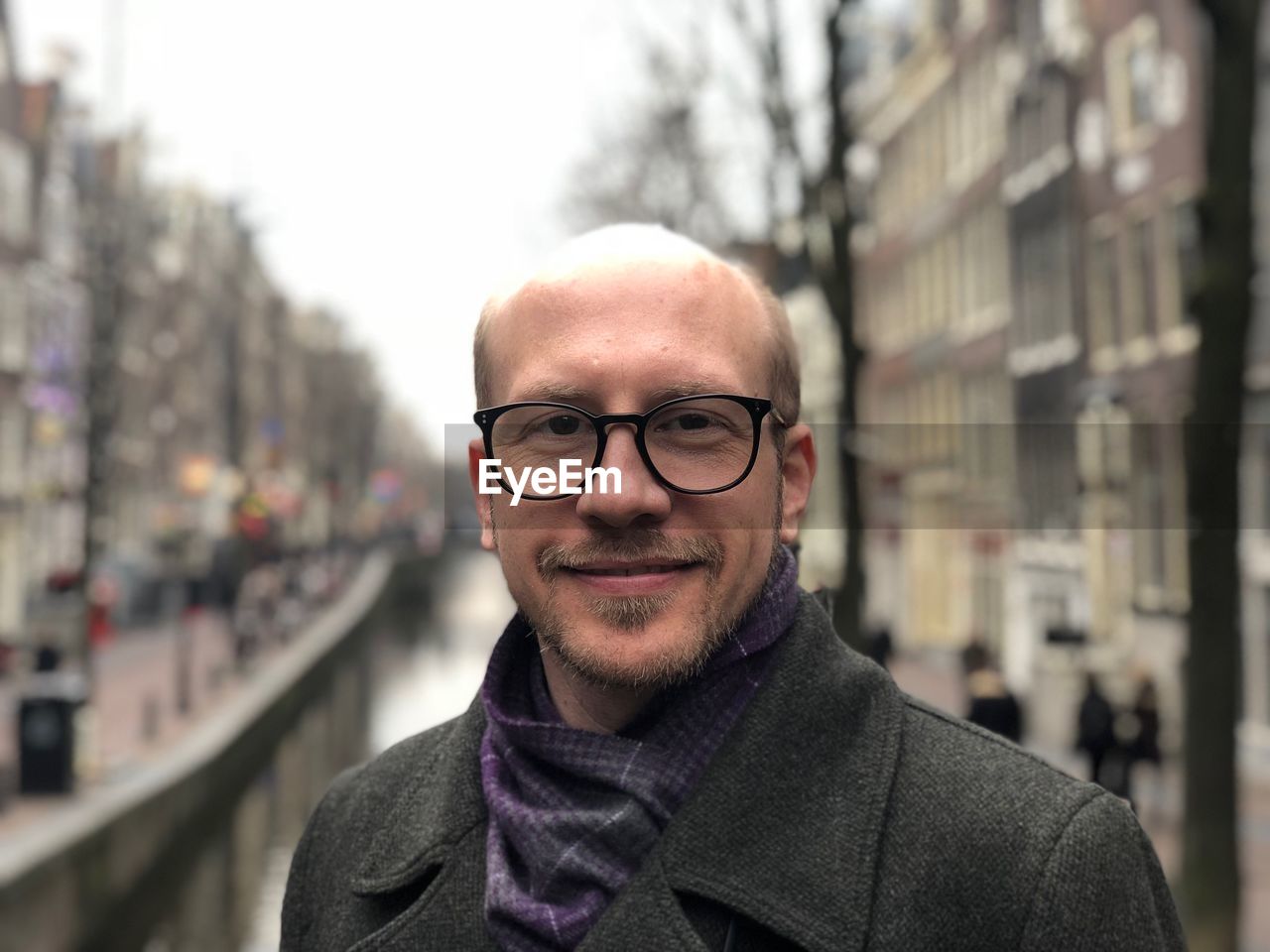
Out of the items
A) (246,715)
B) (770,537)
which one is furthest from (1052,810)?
(246,715)

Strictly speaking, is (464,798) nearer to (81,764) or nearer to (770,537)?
(770,537)

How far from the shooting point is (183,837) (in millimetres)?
16969

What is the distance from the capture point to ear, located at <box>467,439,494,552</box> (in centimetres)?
190

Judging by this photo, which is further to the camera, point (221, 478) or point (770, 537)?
point (221, 478)

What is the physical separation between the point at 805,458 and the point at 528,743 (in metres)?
0.46

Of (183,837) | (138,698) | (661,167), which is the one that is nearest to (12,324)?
(138,698)

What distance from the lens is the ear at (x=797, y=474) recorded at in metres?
1.86

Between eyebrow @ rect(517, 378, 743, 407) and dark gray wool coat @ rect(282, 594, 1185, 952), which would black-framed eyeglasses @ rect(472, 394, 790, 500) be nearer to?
eyebrow @ rect(517, 378, 743, 407)

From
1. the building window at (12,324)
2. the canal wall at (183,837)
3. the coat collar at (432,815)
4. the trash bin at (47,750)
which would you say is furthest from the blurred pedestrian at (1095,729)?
the building window at (12,324)

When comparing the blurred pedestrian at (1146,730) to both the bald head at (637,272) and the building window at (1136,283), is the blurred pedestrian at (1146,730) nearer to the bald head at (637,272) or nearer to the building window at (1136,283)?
the building window at (1136,283)

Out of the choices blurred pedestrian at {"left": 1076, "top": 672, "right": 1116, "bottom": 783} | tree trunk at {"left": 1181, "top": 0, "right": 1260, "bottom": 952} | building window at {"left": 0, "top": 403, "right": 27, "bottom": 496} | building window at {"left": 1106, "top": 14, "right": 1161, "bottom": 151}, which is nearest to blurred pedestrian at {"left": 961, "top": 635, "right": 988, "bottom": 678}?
blurred pedestrian at {"left": 1076, "top": 672, "right": 1116, "bottom": 783}

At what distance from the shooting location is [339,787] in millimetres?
2209

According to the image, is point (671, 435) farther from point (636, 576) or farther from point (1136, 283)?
point (1136, 283)

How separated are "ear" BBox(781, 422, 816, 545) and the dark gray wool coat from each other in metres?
0.10
